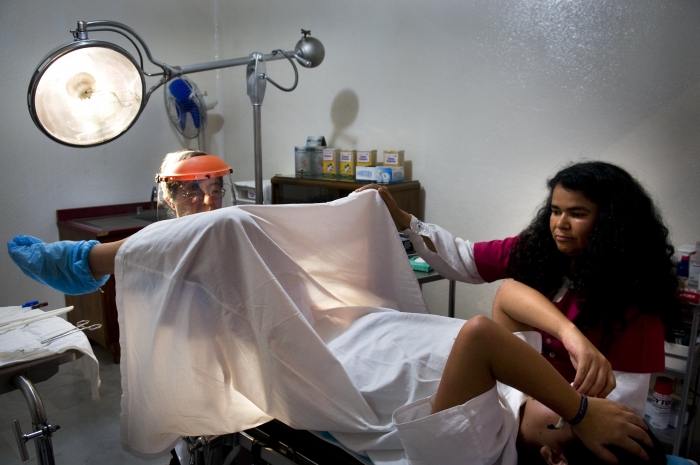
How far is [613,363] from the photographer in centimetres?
115

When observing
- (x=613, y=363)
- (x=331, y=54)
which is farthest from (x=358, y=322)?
(x=331, y=54)

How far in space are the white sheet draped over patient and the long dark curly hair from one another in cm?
39

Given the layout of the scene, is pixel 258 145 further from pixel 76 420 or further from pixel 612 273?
pixel 612 273

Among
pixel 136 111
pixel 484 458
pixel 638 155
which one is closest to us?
pixel 484 458

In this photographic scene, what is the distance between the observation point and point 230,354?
3.60 feet

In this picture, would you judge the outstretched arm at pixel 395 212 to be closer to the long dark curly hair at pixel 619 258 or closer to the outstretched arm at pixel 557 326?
the outstretched arm at pixel 557 326

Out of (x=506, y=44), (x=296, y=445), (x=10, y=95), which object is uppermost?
(x=506, y=44)

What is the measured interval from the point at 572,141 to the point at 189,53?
258 cm

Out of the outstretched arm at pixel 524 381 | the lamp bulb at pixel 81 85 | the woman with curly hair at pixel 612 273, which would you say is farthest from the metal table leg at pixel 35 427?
the woman with curly hair at pixel 612 273

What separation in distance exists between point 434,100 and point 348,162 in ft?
1.84

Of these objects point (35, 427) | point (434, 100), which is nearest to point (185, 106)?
point (434, 100)

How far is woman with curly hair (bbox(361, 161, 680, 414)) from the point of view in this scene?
3.75 ft

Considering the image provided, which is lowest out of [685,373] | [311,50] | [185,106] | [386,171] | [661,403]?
[661,403]

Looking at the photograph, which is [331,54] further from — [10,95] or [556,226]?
[556,226]
